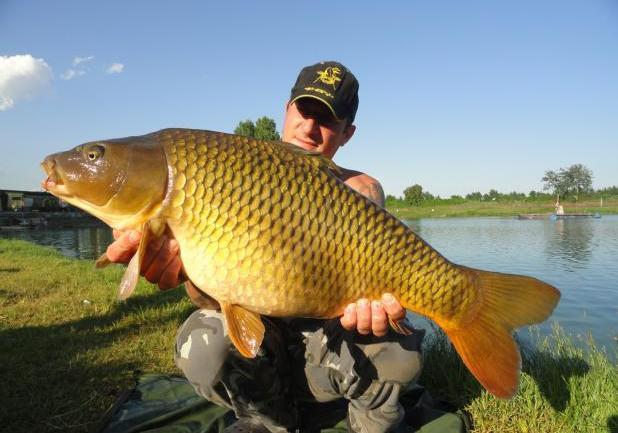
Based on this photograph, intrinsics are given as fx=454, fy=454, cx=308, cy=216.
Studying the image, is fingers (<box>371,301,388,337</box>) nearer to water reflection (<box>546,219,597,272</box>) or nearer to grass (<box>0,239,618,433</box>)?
grass (<box>0,239,618,433</box>)

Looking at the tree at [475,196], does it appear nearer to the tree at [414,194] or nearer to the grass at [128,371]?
the tree at [414,194]

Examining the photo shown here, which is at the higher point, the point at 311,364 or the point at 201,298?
the point at 201,298

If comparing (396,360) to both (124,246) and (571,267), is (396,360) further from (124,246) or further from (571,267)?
(571,267)

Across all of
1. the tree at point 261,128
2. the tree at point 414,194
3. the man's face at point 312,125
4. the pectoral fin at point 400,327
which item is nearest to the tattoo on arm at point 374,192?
the man's face at point 312,125

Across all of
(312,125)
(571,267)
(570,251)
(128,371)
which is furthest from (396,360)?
(570,251)

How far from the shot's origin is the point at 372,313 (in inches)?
54.1

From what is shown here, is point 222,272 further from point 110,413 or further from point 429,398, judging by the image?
point 429,398

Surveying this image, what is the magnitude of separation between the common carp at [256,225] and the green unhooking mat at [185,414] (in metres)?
0.59

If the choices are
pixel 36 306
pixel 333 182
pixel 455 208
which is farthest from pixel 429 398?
pixel 455 208

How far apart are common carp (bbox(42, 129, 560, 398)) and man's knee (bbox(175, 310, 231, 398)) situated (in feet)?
0.98

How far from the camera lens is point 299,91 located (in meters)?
1.98

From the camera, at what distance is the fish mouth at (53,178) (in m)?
1.26

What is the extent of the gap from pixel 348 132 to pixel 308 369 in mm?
1154

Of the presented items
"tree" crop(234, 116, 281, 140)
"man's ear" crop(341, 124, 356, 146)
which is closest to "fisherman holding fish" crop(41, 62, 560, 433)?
"man's ear" crop(341, 124, 356, 146)
